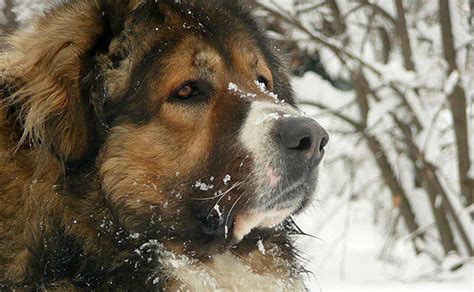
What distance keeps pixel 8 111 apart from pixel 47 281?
0.67 m

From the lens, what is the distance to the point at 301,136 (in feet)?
9.04

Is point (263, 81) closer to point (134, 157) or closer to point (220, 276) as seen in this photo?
point (134, 157)

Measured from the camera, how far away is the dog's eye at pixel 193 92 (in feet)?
9.66

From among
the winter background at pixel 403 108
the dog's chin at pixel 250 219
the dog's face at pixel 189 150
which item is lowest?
the winter background at pixel 403 108

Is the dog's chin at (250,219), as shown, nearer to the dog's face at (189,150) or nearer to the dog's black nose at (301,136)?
the dog's face at (189,150)

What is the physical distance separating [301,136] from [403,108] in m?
4.90

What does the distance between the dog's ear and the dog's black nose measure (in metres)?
0.73

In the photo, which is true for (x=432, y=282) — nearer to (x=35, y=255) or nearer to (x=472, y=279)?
(x=472, y=279)

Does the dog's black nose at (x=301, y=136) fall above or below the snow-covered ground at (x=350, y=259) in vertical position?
above

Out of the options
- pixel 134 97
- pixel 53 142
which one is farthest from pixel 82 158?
pixel 134 97

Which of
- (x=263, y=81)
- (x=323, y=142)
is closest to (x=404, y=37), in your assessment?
(x=263, y=81)

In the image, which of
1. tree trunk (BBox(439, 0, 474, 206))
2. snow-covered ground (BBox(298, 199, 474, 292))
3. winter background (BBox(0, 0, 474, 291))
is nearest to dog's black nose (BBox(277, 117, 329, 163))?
snow-covered ground (BBox(298, 199, 474, 292))

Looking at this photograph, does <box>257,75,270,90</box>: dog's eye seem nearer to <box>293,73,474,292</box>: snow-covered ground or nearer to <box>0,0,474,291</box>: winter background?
<box>293,73,474,292</box>: snow-covered ground

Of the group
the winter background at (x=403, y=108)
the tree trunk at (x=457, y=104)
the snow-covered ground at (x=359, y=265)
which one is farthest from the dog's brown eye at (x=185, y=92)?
the tree trunk at (x=457, y=104)
